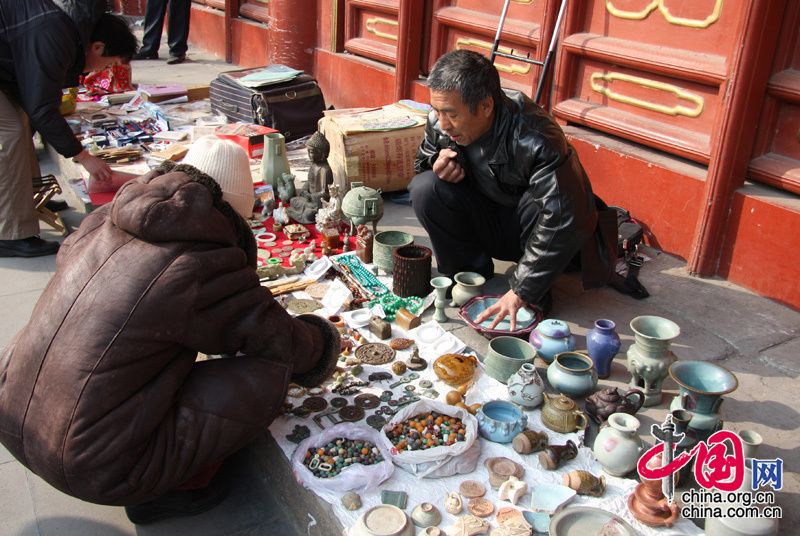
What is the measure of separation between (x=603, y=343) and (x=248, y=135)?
349cm

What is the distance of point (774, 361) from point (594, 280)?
0.85 m

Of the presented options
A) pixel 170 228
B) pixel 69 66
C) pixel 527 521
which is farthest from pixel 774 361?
pixel 69 66

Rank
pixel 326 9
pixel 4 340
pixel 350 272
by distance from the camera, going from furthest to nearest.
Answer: pixel 326 9 → pixel 350 272 → pixel 4 340

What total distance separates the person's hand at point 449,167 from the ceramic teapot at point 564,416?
Result: 1.29 meters

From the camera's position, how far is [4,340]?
340 cm

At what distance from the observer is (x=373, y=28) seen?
6.57 m

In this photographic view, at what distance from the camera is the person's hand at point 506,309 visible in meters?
3.11

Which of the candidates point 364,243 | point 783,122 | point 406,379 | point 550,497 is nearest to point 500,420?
point 550,497

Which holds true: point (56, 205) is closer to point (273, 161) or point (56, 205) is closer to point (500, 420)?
point (273, 161)

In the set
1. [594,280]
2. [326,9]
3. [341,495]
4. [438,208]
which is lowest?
[341,495]

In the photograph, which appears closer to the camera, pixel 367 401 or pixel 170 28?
pixel 367 401

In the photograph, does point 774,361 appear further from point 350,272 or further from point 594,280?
point 350,272

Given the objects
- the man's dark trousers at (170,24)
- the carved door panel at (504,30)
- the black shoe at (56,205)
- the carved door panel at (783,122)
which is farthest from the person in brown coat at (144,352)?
the man's dark trousers at (170,24)

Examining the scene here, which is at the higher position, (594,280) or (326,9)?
(326,9)
